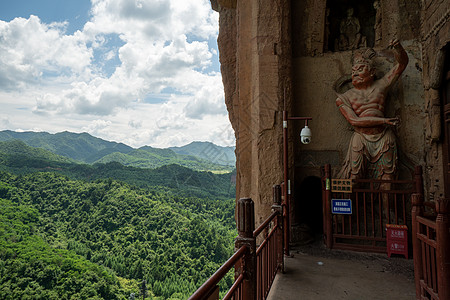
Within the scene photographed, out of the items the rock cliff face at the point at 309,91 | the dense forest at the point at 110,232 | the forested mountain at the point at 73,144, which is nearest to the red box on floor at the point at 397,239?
the rock cliff face at the point at 309,91

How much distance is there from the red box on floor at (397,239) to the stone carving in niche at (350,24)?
485 cm

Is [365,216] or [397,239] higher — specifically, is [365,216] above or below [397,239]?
above

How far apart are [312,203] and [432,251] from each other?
5.32 m

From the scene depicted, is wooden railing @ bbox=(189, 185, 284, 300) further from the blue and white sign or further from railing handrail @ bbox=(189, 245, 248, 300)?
the blue and white sign

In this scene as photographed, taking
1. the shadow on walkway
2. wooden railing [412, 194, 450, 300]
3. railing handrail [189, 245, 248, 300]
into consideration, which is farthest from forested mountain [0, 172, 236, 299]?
railing handrail [189, 245, 248, 300]

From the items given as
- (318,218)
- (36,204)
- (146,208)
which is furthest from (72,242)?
(318,218)

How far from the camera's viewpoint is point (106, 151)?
4237 inches

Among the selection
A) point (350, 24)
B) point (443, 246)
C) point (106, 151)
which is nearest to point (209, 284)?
point (443, 246)

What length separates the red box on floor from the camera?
4.79 metres

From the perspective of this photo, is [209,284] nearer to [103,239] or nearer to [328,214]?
[328,214]

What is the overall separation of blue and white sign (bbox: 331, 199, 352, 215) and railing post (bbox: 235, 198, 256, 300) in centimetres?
350

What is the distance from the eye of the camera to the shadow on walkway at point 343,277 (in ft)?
11.5

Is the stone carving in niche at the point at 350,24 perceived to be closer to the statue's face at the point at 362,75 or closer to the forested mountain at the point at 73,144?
the statue's face at the point at 362,75

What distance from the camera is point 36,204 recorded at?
41.0 m
